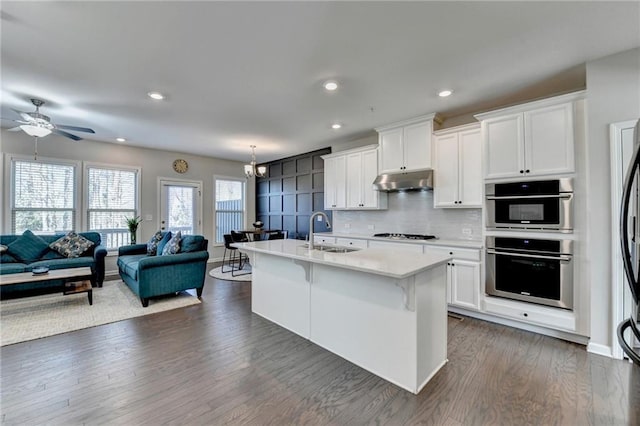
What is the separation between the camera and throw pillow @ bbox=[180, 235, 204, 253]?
4117mm

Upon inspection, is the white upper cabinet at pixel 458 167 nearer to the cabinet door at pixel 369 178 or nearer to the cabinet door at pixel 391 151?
the cabinet door at pixel 391 151

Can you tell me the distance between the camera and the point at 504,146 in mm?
3123

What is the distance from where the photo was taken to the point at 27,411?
1765mm

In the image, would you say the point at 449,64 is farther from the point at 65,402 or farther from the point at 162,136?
the point at 162,136

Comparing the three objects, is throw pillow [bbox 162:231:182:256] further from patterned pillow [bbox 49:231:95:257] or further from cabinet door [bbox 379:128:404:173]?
cabinet door [bbox 379:128:404:173]

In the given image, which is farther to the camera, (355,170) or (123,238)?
(123,238)

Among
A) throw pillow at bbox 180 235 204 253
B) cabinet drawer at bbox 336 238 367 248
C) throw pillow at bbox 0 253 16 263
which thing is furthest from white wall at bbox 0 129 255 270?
cabinet drawer at bbox 336 238 367 248

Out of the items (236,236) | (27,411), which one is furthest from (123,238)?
(27,411)

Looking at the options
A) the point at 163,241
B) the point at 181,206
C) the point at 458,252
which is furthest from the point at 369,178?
the point at 181,206

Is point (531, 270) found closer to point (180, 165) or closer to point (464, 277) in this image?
point (464, 277)

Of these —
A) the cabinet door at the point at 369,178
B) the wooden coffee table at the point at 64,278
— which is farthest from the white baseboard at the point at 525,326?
the wooden coffee table at the point at 64,278

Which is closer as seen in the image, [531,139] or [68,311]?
[531,139]

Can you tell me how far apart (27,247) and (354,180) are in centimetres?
542

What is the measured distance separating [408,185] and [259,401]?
10.5ft
